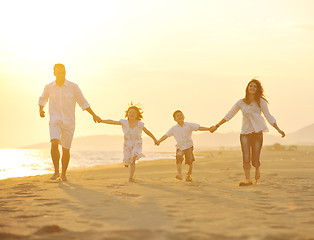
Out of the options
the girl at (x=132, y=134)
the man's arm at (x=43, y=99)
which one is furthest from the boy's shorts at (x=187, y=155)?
the man's arm at (x=43, y=99)

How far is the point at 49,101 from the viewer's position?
7.85 meters

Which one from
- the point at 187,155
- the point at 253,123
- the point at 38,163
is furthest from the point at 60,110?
the point at 38,163

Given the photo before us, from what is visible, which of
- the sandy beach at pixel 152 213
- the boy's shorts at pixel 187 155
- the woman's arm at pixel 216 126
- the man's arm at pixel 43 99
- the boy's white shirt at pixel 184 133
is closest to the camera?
the sandy beach at pixel 152 213

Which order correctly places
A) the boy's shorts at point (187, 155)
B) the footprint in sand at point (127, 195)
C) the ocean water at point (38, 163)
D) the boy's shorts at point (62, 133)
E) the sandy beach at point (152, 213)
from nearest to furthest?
the sandy beach at point (152, 213), the footprint in sand at point (127, 195), the boy's shorts at point (62, 133), the boy's shorts at point (187, 155), the ocean water at point (38, 163)

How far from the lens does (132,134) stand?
26.8ft

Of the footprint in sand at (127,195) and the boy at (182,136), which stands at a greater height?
the boy at (182,136)

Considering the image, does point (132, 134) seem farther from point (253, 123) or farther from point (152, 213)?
point (152, 213)

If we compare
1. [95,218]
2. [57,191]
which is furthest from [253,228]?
[57,191]

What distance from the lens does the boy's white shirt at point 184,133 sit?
29.2 feet

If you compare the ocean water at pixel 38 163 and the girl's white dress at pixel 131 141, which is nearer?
the girl's white dress at pixel 131 141

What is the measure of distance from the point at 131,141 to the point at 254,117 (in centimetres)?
259

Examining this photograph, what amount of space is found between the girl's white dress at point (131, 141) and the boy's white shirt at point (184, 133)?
1.04 meters

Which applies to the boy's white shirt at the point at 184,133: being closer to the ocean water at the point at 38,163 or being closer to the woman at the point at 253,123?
the woman at the point at 253,123

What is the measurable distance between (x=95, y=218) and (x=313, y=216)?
243 cm
